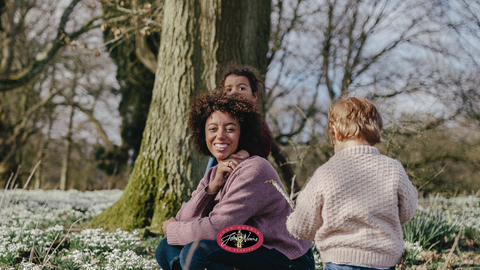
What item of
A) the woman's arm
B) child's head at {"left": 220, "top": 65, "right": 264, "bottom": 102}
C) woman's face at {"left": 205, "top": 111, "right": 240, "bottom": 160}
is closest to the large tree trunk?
child's head at {"left": 220, "top": 65, "right": 264, "bottom": 102}

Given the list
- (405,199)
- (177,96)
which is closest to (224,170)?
(405,199)

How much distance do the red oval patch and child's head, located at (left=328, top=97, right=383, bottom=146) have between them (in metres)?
0.69

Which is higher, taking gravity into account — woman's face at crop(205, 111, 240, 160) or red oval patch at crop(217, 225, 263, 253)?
woman's face at crop(205, 111, 240, 160)

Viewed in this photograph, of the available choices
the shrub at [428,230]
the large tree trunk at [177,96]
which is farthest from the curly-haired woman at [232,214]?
the shrub at [428,230]

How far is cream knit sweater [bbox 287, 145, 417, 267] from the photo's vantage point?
5.24ft

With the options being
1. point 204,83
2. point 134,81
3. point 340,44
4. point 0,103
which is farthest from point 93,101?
point 204,83

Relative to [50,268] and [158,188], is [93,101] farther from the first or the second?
[50,268]

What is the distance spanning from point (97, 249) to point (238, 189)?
5.95ft

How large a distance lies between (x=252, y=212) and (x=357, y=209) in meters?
0.57

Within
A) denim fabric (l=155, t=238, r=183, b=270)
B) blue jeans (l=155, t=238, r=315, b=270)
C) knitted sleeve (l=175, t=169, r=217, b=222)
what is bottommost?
denim fabric (l=155, t=238, r=183, b=270)

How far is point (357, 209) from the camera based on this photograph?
1.61 meters

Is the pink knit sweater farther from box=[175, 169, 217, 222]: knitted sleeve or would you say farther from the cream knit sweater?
the cream knit sweater

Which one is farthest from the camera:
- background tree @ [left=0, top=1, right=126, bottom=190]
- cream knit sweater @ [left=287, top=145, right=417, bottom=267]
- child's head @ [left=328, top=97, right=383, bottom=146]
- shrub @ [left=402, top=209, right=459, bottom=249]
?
background tree @ [left=0, top=1, right=126, bottom=190]

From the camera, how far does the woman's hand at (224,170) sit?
208 centimetres
